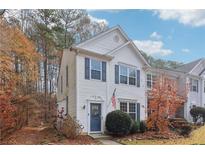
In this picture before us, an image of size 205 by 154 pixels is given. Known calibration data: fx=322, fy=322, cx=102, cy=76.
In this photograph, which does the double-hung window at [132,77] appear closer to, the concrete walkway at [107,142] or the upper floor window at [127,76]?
the upper floor window at [127,76]

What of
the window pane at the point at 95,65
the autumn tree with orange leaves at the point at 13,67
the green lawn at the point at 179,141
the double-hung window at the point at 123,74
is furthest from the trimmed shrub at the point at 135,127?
the autumn tree with orange leaves at the point at 13,67

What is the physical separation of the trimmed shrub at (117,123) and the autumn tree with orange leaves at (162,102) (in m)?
0.32

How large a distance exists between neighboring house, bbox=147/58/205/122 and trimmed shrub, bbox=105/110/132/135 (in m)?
0.58

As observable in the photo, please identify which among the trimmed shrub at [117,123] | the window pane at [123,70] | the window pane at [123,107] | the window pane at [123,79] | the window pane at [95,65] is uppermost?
the window pane at [95,65]

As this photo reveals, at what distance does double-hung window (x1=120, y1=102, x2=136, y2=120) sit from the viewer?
455 cm

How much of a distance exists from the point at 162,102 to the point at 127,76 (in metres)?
0.62

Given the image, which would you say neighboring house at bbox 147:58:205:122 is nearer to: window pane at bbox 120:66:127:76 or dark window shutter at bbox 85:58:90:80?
window pane at bbox 120:66:127:76

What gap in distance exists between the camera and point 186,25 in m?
4.42

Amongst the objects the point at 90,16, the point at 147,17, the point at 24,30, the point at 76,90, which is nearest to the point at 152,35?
the point at 147,17

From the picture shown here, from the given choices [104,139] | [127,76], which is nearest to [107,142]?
[104,139]

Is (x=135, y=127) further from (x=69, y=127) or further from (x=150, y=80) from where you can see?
(x=69, y=127)

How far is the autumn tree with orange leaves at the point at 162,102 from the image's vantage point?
4527 mm
